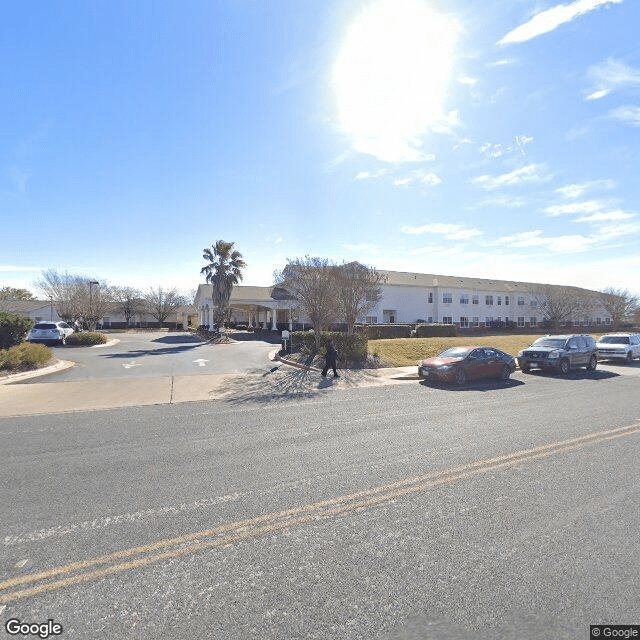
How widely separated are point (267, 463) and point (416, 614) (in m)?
3.58

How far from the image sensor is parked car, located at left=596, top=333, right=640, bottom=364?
880 inches

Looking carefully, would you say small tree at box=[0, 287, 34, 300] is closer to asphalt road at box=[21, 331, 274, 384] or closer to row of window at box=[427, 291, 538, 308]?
asphalt road at box=[21, 331, 274, 384]

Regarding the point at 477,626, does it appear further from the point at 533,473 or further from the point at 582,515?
the point at 533,473

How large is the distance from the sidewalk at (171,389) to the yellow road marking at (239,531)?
6.81m

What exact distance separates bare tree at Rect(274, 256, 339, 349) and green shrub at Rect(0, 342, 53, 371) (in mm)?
11734

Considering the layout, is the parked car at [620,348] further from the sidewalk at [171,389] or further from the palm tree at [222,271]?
the palm tree at [222,271]

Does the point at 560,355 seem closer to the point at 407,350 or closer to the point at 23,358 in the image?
the point at 407,350

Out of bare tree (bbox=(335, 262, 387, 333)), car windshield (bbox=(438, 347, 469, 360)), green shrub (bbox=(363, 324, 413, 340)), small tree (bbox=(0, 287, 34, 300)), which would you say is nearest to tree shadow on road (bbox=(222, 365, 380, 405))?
car windshield (bbox=(438, 347, 469, 360))

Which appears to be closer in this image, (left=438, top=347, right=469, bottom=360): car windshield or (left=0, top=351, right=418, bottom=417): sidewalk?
(left=0, top=351, right=418, bottom=417): sidewalk

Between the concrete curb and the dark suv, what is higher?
the dark suv

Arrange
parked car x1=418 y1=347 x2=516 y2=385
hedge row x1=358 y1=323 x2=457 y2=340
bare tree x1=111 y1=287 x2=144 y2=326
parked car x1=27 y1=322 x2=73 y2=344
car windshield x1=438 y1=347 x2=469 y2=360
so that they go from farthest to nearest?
bare tree x1=111 y1=287 x2=144 y2=326 < hedge row x1=358 y1=323 x2=457 y2=340 < parked car x1=27 y1=322 x2=73 y2=344 < car windshield x1=438 y1=347 x2=469 y2=360 < parked car x1=418 y1=347 x2=516 y2=385

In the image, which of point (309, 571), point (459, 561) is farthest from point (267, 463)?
point (459, 561)

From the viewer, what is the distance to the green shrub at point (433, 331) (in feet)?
107

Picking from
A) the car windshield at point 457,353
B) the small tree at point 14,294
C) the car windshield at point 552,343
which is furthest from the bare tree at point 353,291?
the small tree at point 14,294
